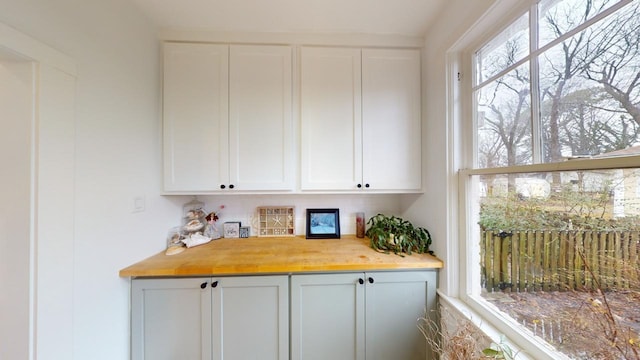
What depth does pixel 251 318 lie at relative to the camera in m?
1.29

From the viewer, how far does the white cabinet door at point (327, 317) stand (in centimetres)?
131

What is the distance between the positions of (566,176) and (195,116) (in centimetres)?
197

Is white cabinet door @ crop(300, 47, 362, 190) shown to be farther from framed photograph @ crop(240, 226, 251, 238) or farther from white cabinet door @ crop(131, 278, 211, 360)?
white cabinet door @ crop(131, 278, 211, 360)

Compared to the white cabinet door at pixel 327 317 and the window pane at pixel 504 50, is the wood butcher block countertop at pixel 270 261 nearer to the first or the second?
the white cabinet door at pixel 327 317

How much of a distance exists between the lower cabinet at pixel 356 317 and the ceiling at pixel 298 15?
163 centimetres

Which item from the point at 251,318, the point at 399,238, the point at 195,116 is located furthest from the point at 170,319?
the point at 399,238

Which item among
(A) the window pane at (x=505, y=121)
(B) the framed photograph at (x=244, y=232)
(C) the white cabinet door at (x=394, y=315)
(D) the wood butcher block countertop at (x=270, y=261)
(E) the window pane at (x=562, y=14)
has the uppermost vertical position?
(E) the window pane at (x=562, y=14)

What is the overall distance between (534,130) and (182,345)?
210cm

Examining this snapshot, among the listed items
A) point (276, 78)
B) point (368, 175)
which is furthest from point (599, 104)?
point (276, 78)

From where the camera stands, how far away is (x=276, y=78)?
1556 mm

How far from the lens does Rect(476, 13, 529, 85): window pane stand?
3.17ft

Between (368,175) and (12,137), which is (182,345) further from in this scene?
(368,175)

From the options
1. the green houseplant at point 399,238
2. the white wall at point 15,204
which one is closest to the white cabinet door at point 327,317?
the green houseplant at point 399,238

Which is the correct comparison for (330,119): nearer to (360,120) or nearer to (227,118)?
(360,120)
